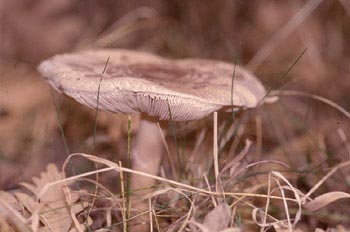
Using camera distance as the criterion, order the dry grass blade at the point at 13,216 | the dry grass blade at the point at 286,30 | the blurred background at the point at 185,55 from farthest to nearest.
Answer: the dry grass blade at the point at 286,30 < the blurred background at the point at 185,55 < the dry grass blade at the point at 13,216

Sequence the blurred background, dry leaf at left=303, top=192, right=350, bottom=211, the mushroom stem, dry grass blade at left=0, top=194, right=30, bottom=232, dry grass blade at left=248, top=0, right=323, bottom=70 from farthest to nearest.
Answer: dry grass blade at left=248, top=0, right=323, bottom=70 → the blurred background → the mushroom stem → dry leaf at left=303, top=192, right=350, bottom=211 → dry grass blade at left=0, top=194, right=30, bottom=232

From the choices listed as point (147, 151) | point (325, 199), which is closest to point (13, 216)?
point (147, 151)

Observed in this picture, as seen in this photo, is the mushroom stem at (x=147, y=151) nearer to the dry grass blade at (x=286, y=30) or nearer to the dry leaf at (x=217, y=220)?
the dry leaf at (x=217, y=220)

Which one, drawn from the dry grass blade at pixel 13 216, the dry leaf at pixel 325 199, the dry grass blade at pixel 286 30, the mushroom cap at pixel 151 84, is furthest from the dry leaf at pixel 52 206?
the dry grass blade at pixel 286 30

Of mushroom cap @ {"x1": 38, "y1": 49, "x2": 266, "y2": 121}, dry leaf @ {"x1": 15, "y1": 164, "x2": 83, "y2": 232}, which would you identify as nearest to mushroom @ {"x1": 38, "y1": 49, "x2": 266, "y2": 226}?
mushroom cap @ {"x1": 38, "y1": 49, "x2": 266, "y2": 121}

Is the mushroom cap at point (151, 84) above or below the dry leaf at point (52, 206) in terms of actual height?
above

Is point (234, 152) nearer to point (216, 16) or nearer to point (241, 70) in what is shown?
point (241, 70)

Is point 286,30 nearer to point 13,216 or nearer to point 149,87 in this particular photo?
point 149,87

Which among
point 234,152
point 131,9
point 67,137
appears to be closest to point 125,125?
point 67,137

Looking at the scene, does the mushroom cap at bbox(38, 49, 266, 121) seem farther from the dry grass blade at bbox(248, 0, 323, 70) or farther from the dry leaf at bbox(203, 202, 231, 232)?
the dry grass blade at bbox(248, 0, 323, 70)
